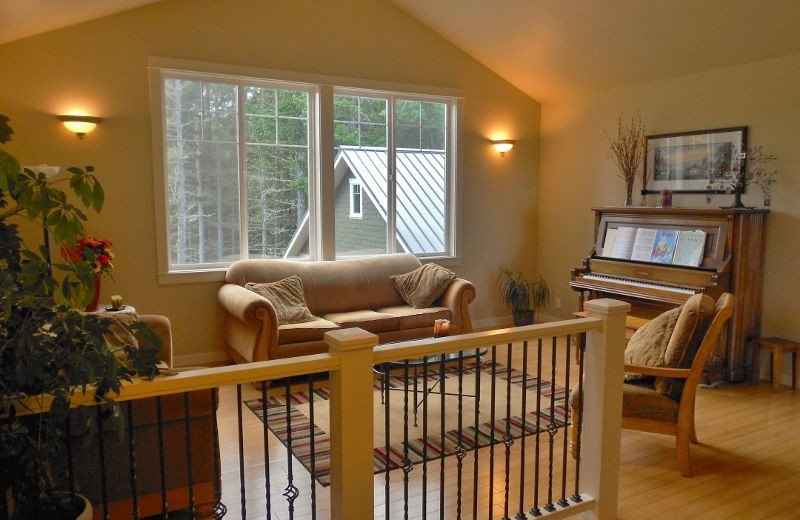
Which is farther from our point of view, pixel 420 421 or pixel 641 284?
pixel 641 284

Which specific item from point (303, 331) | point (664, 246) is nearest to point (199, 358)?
point (303, 331)

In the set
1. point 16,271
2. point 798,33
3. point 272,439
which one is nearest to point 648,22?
point 798,33

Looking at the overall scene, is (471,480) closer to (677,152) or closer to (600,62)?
(677,152)

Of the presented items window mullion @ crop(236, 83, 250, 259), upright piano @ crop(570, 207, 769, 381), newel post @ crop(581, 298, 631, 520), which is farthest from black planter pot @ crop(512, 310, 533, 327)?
newel post @ crop(581, 298, 631, 520)

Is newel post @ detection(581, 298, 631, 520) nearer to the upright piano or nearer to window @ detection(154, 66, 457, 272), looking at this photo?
the upright piano

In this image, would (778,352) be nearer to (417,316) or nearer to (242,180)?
(417,316)

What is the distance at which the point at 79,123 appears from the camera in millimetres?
4652

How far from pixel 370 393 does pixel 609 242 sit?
13.6 feet

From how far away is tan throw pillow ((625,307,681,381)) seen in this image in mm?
3273

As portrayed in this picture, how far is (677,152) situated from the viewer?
18.0 ft

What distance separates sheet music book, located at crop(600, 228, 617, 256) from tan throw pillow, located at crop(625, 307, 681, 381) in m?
2.15

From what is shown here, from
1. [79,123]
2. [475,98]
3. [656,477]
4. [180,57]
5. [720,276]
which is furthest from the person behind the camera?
[475,98]

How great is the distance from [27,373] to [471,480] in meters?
2.33

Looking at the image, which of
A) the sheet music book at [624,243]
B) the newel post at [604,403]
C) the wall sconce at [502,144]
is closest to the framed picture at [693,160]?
the sheet music book at [624,243]
